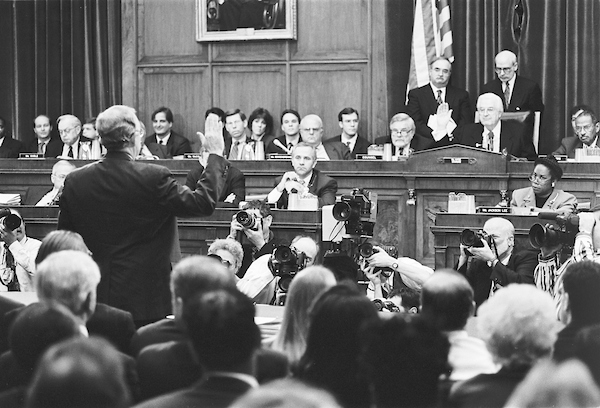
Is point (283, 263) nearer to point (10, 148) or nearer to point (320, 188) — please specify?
point (320, 188)

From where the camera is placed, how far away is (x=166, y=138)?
8609 millimetres

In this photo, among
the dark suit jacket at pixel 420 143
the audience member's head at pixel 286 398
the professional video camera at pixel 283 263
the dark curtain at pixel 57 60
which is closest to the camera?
the audience member's head at pixel 286 398

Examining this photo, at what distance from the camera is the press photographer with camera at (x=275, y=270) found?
4.64 metres

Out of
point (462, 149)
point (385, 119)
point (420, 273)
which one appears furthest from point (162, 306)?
point (385, 119)

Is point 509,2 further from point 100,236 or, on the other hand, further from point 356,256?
point 100,236

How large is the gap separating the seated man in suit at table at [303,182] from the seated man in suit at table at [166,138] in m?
1.99

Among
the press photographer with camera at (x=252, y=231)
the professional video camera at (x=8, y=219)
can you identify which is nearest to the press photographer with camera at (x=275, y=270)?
the press photographer with camera at (x=252, y=231)

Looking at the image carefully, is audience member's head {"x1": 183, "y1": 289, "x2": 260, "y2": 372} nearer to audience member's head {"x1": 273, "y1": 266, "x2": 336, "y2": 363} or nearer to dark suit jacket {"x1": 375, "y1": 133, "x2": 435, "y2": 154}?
audience member's head {"x1": 273, "y1": 266, "x2": 336, "y2": 363}

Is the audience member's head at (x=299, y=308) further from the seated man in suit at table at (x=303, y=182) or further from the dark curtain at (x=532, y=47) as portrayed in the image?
the dark curtain at (x=532, y=47)

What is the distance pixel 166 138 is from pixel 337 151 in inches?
66.3

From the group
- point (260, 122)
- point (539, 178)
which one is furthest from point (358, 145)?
point (539, 178)

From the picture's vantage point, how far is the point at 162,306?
368 centimetres

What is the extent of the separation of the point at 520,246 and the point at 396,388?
3622 millimetres

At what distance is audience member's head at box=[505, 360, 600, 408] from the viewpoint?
1.71 metres
